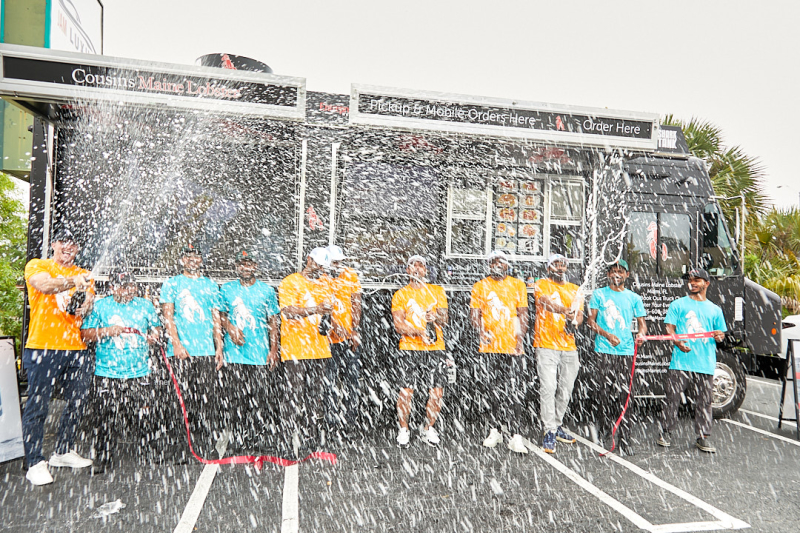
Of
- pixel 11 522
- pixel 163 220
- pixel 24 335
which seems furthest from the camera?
pixel 163 220

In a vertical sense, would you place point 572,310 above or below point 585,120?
below

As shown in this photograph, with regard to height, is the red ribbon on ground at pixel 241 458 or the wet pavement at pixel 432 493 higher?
the red ribbon on ground at pixel 241 458

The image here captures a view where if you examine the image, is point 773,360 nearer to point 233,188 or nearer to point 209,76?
point 233,188

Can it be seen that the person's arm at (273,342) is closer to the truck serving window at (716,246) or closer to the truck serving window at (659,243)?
the truck serving window at (659,243)

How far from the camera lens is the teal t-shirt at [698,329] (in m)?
5.80

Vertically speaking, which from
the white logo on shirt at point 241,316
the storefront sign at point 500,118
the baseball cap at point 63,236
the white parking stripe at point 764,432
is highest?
the storefront sign at point 500,118

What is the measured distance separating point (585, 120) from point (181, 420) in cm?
515

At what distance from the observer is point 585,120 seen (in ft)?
18.9

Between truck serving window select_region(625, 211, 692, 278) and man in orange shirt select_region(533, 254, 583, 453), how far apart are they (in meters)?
1.74

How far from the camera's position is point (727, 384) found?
23.0ft

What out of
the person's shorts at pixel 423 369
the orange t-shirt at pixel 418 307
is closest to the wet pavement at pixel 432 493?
the person's shorts at pixel 423 369

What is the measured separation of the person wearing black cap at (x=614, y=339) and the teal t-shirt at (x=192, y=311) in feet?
12.5

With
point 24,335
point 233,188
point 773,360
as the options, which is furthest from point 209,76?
point 773,360

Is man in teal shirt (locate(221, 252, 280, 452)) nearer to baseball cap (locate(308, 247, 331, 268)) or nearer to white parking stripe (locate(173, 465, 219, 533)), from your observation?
baseball cap (locate(308, 247, 331, 268))
